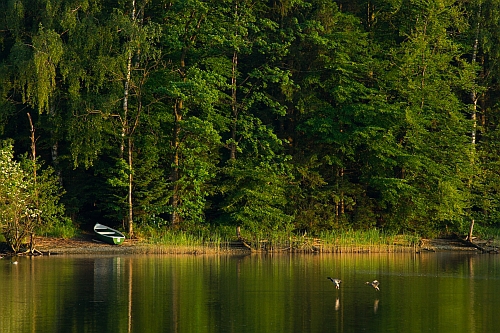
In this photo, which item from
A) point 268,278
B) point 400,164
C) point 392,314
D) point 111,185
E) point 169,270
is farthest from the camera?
point 400,164

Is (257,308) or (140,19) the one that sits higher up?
(140,19)

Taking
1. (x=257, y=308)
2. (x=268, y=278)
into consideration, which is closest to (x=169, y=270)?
(x=268, y=278)

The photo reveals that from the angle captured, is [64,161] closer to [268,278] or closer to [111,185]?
[111,185]

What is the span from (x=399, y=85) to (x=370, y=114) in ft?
8.68

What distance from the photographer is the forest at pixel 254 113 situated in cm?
4425

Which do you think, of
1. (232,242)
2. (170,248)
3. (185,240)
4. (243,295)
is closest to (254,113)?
(232,242)

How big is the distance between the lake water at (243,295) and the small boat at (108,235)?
9.05ft

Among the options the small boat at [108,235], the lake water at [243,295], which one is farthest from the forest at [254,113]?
the lake water at [243,295]

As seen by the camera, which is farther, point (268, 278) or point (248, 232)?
point (248, 232)

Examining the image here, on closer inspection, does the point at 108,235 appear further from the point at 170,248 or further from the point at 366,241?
the point at 366,241

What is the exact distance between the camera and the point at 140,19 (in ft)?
153

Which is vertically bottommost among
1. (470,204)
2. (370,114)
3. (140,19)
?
(470,204)

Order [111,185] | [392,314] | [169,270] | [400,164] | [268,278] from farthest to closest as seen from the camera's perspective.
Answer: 1. [400,164]
2. [111,185]
3. [169,270]
4. [268,278]
5. [392,314]

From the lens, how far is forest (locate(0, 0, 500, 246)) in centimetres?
4425
